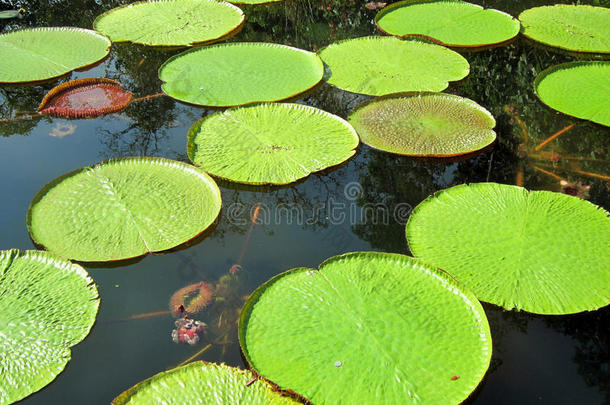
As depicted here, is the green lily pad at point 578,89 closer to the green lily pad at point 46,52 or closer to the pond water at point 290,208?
the pond water at point 290,208

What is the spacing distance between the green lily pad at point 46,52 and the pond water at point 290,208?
0.12m

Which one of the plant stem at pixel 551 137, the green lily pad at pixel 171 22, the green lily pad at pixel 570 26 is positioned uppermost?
the green lily pad at pixel 171 22

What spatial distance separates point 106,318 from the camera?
7.35 feet

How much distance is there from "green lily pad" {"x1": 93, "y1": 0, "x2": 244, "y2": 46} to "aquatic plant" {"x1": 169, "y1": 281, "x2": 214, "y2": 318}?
106 inches

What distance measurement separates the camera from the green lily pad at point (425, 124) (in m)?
3.20

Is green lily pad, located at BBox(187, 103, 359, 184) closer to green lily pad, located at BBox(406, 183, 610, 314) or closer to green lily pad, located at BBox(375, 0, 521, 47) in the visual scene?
→ green lily pad, located at BBox(406, 183, 610, 314)

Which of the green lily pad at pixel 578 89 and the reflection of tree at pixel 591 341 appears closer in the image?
the reflection of tree at pixel 591 341

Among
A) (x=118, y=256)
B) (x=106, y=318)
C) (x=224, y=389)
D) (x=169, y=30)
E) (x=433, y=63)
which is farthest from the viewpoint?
(x=169, y=30)

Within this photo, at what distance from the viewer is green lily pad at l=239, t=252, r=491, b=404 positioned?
191 centimetres

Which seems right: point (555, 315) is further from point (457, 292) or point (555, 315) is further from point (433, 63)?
point (433, 63)

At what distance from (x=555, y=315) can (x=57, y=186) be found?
2.60 metres

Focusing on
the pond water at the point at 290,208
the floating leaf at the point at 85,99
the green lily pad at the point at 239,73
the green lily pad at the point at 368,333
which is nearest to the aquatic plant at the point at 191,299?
the pond water at the point at 290,208

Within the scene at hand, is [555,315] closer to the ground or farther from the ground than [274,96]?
closer to the ground

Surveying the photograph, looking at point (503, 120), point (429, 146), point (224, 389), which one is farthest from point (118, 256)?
point (503, 120)
